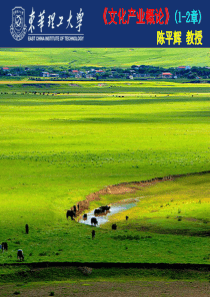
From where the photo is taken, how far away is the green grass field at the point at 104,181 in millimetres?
26469

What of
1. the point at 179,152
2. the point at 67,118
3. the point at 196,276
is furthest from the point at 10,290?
the point at 67,118

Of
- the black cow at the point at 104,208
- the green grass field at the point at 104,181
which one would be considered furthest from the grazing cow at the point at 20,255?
the black cow at the point at 104,208

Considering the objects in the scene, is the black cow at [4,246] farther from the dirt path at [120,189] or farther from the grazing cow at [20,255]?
the dirt path at [120,189]

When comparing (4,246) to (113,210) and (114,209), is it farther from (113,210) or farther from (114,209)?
Result: (114,209)

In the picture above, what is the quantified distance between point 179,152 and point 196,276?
35767 millimetres

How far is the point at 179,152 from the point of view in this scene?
191 feet

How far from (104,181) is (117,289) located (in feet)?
75.7

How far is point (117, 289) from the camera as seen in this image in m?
21.4

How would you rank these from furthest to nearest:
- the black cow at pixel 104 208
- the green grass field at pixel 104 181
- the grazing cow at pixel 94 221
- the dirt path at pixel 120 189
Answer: the dirt path at pixel 120 189 → the black cow at pixel 104 208 → the grazing cow at pixel 94 221 → the green grass field at pixel 104 181

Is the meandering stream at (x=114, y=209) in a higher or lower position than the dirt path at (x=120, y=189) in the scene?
lower

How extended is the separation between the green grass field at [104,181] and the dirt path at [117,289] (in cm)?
203

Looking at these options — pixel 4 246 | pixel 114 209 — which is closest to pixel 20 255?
pixel 4 246

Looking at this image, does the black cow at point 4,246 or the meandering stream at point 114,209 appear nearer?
the black cow at point 4,246

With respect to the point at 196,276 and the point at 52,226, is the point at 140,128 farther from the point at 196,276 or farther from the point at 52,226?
the point at 196,276
